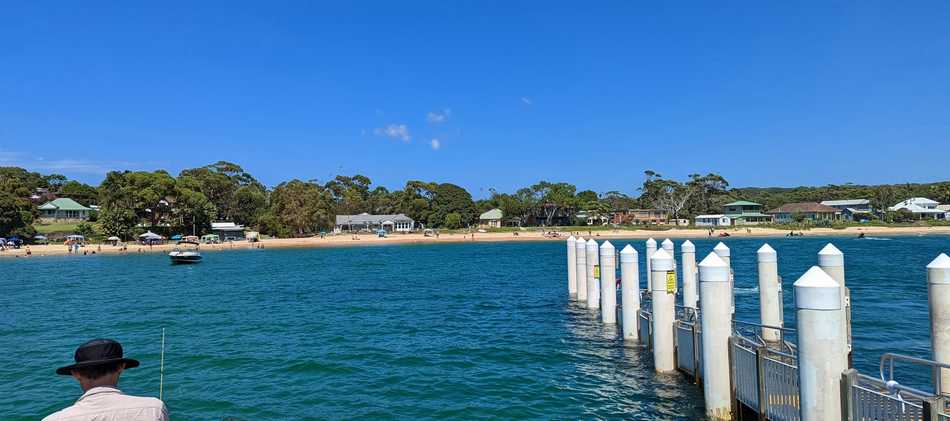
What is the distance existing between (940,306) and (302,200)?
108m

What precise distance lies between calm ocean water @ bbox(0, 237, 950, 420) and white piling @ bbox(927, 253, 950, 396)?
3.86 meters

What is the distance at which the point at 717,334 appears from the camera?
9.90 m

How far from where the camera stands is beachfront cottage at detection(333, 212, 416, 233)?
123438 mm

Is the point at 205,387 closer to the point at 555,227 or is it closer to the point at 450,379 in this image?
the point at 450,379

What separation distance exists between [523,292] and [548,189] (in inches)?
4015

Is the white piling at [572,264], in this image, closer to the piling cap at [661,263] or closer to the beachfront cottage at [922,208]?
the piling cap at [661,263]

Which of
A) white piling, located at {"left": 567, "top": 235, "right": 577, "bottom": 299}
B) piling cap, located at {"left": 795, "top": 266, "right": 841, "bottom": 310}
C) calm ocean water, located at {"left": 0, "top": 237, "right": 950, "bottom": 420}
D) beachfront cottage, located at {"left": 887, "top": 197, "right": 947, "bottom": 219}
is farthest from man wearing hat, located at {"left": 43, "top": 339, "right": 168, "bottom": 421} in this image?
A: beachfront cottage, located at {"left": 887, "top": 197, "right": 947, "bottom": 219}

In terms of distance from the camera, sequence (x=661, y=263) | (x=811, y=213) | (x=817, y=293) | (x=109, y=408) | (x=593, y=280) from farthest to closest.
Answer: (x=811, y=213)
(x=593, y=280)
(x=661, y=263)
(x=817, y=293)
(x=109, y=408)

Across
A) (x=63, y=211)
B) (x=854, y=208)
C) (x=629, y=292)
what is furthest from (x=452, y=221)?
(x=629, y=292)

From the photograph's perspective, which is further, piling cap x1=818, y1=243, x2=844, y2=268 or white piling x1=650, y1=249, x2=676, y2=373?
white piling x1=650, y1=249, x2=676, y2=373

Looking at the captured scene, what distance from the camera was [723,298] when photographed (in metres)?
9.87

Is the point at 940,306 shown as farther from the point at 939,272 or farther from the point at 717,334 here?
the point at 717,334

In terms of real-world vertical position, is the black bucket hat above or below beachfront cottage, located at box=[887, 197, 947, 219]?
below

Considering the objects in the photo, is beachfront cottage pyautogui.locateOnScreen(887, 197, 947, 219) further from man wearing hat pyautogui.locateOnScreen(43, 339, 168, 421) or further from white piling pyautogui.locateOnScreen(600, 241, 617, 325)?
man wearing hat pyautogui.locateOnScreen(43, 339, 168, 421)
